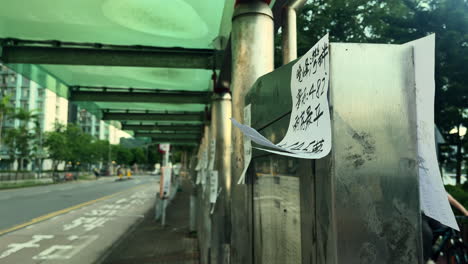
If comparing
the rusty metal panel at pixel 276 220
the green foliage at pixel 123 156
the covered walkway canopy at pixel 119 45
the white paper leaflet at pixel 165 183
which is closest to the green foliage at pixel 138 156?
the green foliage at pixel 123 156

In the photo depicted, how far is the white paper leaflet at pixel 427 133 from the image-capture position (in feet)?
4.41

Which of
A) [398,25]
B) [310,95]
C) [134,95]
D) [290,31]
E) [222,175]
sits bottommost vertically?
[222,175]

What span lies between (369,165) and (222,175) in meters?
4.64

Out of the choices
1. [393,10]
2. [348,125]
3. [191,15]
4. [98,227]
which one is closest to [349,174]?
[348,125]

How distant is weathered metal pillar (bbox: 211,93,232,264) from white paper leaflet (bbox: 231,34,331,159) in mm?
3754

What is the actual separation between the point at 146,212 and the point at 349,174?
569 inches

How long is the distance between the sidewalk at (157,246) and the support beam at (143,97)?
353 centimetres

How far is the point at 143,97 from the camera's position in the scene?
11.2 m

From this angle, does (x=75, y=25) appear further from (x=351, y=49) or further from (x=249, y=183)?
(x=351, y=49)

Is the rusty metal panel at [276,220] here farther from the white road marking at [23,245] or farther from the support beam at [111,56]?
the white road marking at [23,245]

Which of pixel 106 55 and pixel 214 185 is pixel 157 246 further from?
pixel 106 55

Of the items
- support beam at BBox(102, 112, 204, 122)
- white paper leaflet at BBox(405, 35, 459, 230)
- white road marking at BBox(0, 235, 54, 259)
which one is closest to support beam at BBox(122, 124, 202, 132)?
support beam at BBox(102, 112, 204, 122)

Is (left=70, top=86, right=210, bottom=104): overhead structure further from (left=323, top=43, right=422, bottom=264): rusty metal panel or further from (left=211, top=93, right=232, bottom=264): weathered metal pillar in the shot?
(left=323, top=43, right=422, bottom=264): rusty metal panel

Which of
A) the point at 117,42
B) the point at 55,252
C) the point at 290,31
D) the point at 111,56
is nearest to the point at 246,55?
the point at 290,31
